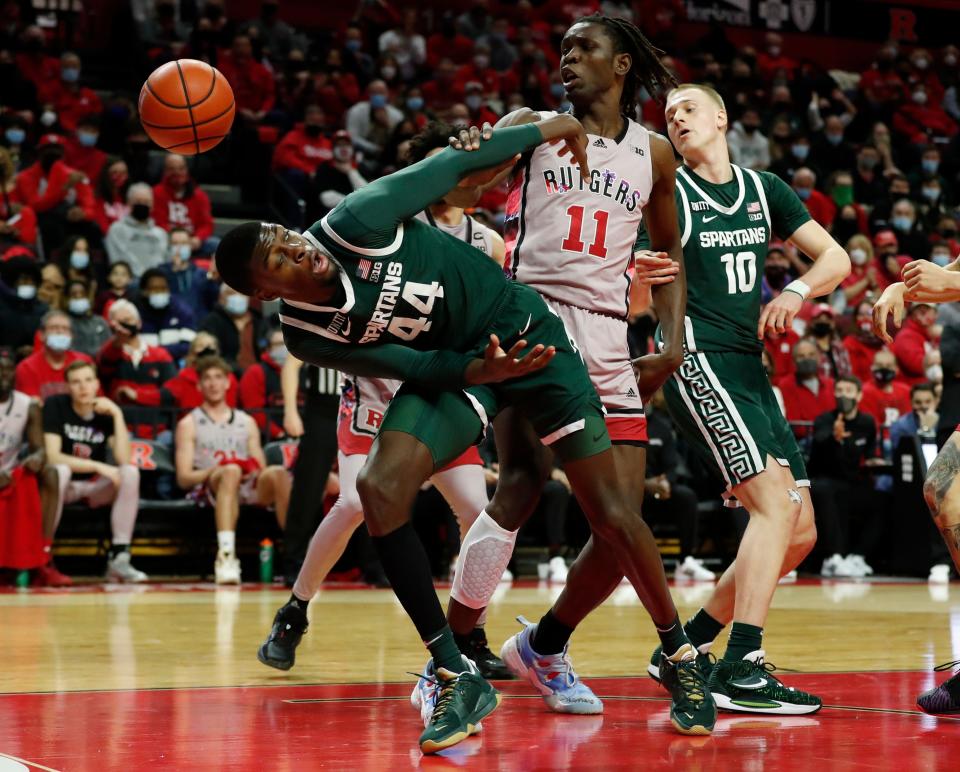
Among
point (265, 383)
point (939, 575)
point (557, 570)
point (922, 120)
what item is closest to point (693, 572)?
point (557, 570)

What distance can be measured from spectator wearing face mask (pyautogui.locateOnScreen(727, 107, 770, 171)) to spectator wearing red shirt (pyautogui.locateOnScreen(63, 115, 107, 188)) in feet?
27.5

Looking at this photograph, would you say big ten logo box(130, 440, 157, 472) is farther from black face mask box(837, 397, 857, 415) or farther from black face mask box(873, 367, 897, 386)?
black face mask box(873, 367, 897, 386)

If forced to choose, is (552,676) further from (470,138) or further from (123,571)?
(123,571)

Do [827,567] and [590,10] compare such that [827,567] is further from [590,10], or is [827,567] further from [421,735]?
[590,10]

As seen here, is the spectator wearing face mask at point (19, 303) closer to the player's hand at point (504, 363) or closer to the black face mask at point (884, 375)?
the black face mask at point (884, 375)

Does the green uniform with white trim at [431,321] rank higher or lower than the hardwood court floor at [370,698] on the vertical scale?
higher

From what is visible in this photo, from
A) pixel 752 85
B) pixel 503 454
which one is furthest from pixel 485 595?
pixel 752 85

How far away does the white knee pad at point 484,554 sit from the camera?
450cm

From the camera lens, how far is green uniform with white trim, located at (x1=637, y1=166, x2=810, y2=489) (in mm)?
4789

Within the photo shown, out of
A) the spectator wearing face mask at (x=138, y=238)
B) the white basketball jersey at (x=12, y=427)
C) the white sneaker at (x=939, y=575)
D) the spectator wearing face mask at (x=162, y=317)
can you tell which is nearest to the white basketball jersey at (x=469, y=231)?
the white basketball jersey at (x=12, y=427)

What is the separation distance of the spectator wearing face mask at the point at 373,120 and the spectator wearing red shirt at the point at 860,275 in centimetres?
553

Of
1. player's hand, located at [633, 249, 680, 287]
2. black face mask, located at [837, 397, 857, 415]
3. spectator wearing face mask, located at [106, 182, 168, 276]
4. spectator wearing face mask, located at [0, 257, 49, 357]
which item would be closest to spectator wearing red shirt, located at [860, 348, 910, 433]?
black face mask, located at [837, 397, 857, 415]

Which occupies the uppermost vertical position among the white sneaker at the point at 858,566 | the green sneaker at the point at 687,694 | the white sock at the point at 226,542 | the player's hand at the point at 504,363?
the player's hand at the point at 504,363

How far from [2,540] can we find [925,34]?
2013 cm
